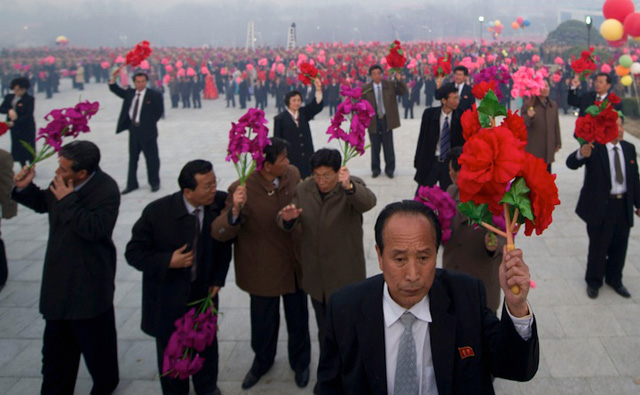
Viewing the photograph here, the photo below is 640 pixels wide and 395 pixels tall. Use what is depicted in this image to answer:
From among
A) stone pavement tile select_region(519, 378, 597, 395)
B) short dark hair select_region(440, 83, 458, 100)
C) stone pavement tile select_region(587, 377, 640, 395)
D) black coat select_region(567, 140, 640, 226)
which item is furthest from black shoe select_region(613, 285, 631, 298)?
short dark hair select_region(440, 83, 458, 100)

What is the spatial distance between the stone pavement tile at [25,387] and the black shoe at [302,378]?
1.90 metres

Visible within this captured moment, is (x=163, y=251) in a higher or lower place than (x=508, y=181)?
lower

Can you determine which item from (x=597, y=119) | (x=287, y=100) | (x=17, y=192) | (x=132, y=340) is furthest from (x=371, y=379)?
(x=287, y=100)

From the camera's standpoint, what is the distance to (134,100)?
8648 mm

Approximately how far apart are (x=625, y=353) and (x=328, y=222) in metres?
2.60

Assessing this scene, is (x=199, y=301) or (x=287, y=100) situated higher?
(x=287, y=100)

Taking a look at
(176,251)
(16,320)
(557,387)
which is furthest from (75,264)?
(557,387)

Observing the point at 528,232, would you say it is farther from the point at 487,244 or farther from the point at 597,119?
the point at 597,119

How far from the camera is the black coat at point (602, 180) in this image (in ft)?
16.0

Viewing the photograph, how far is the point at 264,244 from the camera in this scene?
3869 mm

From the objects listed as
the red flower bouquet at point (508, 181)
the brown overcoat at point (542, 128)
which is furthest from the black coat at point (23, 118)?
the red flower bouquet at point (508, 181)

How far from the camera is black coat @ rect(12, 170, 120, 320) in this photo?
11.2ft

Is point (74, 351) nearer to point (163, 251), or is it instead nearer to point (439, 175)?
point (163, 251)

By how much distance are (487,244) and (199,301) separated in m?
1.90
